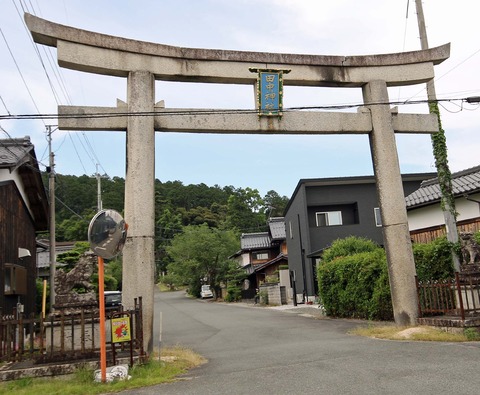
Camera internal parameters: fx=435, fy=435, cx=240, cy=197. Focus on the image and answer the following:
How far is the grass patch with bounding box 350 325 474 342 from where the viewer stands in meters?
9.80

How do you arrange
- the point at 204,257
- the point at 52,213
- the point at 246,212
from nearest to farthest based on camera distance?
the point at 52,213, the point at 204,257, the point at 246,212

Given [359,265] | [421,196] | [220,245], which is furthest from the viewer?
[220,245]

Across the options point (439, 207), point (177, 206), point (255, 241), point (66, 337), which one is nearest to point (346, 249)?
point (439, 207)

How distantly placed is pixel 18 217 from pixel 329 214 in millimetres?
20603

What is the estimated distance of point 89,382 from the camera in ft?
24.7

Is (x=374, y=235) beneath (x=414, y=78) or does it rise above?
beneath

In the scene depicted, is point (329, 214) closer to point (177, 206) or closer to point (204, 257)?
point (204, 257)

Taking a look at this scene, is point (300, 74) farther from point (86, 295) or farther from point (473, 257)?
point (86, 295)

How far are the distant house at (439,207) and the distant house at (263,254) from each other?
1929 centimetres

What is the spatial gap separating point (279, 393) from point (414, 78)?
10.5 m

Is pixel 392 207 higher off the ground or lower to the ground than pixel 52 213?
→ lower

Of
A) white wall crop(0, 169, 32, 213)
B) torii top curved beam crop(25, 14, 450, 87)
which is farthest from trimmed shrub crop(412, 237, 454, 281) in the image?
white wall crop(0, 169, 32, 213)

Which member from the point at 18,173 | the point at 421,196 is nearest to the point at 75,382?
the point at 18,173

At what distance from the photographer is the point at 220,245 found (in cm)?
4459
